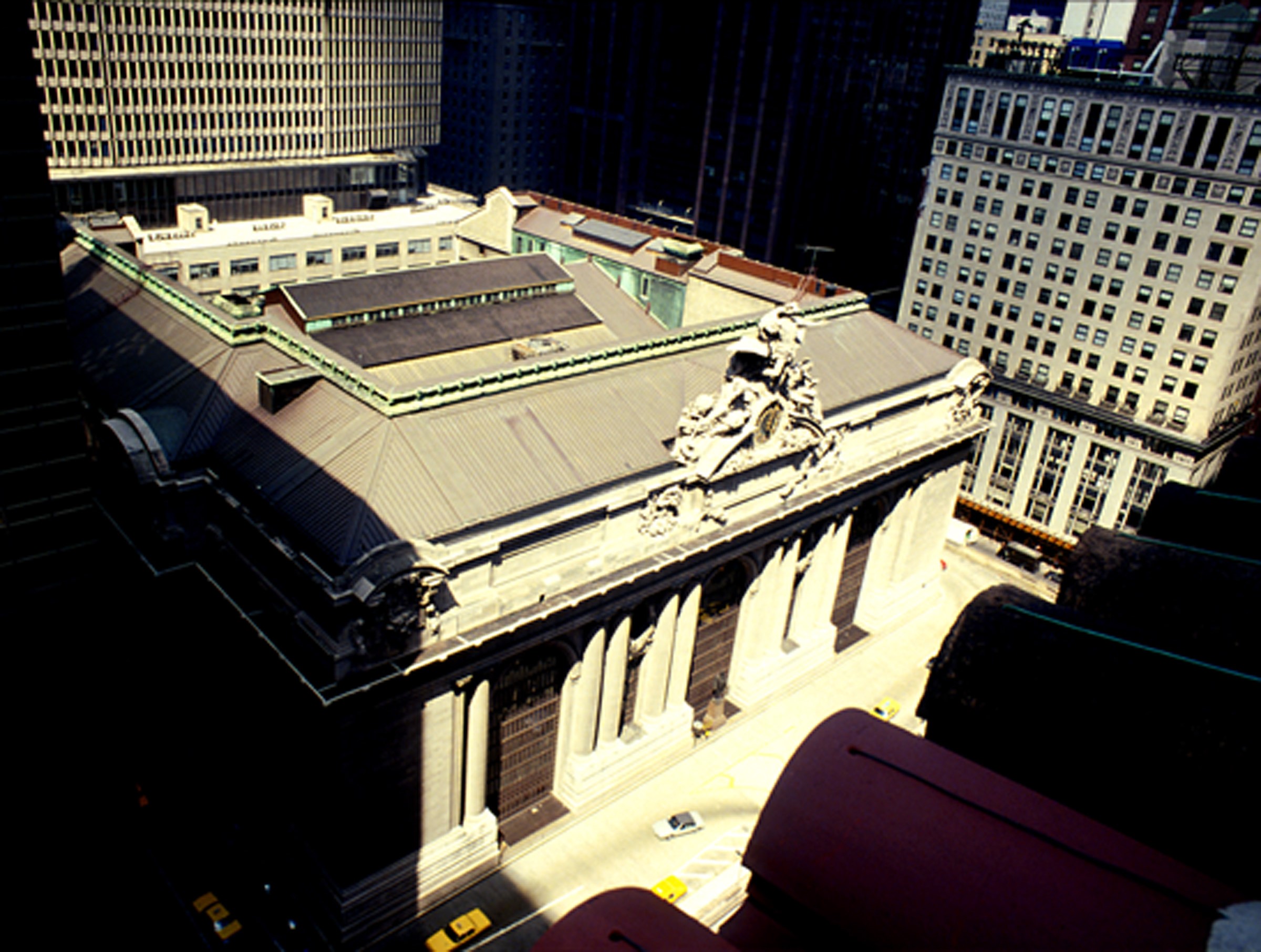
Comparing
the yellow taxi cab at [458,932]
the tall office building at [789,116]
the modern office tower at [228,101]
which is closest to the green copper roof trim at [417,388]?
the yellow taxi cab at [458,932]

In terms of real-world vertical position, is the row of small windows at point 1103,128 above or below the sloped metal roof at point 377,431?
above

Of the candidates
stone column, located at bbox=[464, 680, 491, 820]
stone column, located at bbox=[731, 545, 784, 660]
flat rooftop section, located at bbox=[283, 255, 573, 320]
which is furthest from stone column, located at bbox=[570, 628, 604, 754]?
flat rooftop section, located at bbox=[283, 255, 573, 320]

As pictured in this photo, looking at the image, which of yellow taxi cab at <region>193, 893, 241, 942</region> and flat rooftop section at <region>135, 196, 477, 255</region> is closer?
yellow taxi cab at <region>193, 893, 241, 942</region>

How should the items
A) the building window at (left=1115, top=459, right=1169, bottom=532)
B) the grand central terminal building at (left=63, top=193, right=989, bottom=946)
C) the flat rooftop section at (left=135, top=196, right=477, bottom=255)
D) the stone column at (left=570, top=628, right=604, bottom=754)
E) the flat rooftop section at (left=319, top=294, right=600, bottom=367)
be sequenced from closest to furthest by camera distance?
the grand central terminal building at (left=63, top=193, right=989, bottom=946) < the stone column at (left=570, top=628, right=604, bottom=754) < the flat rooftop section at (left=319, top=294, right=600, bottom=367) < the building window at (left=1115, top=459, right=1169, bottom=532) < the flat rooftop section at (left=135, top=196, right=477, bottom=255)

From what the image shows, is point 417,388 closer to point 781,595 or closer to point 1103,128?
point 781,595

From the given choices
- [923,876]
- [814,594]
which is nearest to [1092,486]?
[814,594]

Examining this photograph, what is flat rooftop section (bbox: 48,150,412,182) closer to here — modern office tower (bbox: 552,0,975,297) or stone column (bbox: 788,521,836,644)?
modern office tower (bbox: 552,0,975,297)

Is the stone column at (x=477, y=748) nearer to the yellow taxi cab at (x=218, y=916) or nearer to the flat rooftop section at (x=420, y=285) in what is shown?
the yellow taxi cab at (x=218, y=916)
